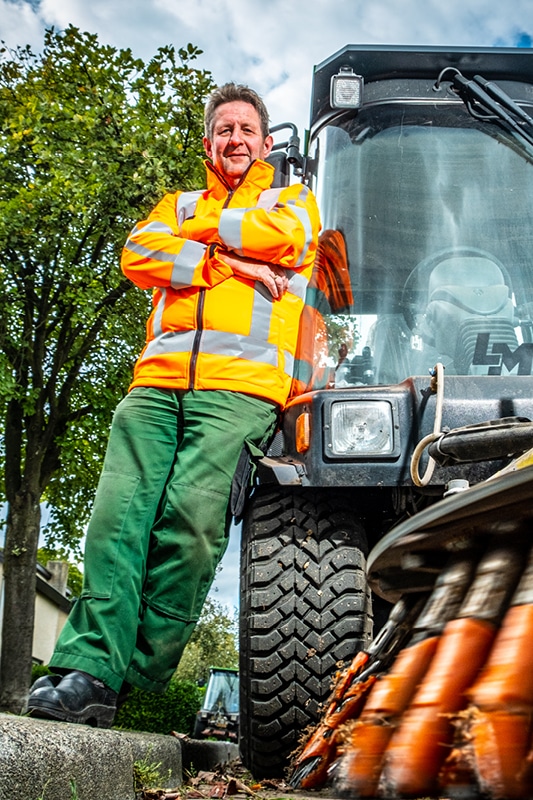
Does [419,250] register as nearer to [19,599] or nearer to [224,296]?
[224,296]

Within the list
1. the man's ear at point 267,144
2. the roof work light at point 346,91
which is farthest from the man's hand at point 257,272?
the roof work light at point 346,91

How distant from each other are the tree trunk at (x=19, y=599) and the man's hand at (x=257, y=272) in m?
10.9

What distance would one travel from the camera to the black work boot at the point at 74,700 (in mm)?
2771

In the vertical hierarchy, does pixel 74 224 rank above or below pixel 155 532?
above

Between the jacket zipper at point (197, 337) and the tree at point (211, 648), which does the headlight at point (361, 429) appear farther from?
the tree at point (211, 648)

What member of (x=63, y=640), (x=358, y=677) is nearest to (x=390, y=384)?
(x=63, y=640)

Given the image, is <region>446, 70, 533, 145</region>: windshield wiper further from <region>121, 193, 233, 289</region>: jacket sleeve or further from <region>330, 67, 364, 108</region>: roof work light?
<region>121, 193, 233, 289</region>: jacket sleeve

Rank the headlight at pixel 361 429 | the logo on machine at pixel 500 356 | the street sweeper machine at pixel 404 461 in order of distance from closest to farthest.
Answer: the street sweeper machine at pixel 404 461, the headlight at pixel 361 429, the logo on machine at pixel 500 356

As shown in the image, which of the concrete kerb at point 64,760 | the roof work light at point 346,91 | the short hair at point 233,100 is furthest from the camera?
the roof work light at point 346,91

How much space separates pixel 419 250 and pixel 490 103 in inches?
33.6

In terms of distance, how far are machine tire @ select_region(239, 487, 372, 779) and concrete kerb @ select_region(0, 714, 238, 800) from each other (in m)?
0.62

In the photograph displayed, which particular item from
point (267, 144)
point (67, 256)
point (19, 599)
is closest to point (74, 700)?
point (267, 144)

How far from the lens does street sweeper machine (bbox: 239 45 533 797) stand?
3.12ft

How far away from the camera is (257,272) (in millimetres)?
3613
